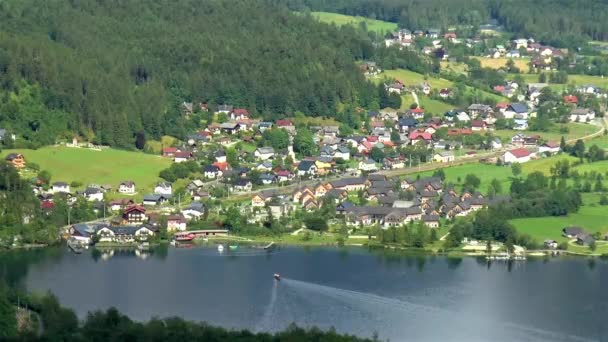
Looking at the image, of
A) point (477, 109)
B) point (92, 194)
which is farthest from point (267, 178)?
point (477, 109)

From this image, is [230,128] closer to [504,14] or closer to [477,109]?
[477,109]

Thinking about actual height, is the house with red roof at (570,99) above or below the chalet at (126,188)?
above

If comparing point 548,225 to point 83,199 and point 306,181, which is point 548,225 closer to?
point 306,181

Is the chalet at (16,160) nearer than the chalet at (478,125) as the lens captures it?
Yes

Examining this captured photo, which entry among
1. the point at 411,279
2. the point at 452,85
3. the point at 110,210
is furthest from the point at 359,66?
the point at 411,279

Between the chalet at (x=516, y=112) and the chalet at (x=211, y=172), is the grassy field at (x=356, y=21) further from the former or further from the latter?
the chalet at (x=211, y=172)

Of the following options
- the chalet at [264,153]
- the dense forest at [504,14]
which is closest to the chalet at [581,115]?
the chalet at [264,153]

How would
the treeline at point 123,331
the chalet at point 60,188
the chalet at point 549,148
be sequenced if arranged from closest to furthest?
the treeline at point 123,331 → the chalet at point 60,188 → the chalet at point 549,148

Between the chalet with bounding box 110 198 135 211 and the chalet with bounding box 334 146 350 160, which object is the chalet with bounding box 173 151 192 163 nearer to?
the chalet with bounding box 334 146 350 160
